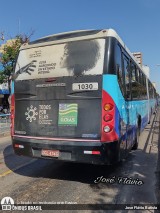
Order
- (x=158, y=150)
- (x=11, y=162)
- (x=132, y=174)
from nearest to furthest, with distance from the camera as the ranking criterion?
(x=132, y=174)
(x=11, y=162)
(x=158, y=150)

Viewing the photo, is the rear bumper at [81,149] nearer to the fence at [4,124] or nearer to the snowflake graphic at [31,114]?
the snowflake graphic at [31,114]

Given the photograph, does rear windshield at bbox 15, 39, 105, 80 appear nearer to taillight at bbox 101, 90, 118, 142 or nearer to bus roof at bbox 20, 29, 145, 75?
bus roof at bbox 20, 29, 145, 75

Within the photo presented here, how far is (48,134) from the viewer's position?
634cm

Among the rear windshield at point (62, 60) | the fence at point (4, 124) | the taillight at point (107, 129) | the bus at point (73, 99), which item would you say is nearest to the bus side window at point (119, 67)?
the bus at point (73, 99)

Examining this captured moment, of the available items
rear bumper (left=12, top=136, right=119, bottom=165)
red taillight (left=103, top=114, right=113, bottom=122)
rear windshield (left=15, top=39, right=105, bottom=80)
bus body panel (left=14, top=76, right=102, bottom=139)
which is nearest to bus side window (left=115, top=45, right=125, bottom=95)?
rear windshield (left=15, top=39, right=105, bottom=80)

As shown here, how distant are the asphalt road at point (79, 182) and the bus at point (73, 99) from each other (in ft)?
2.13

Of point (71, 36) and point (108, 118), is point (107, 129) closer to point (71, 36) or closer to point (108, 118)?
point (108, 118)

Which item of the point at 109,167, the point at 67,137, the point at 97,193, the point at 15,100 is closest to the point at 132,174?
the point at 109,167

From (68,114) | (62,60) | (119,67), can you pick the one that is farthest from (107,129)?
(62,60)

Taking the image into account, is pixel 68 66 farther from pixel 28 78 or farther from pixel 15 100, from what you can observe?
pixel 15 100

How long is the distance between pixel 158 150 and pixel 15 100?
5942mm

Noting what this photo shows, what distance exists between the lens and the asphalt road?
5.54m

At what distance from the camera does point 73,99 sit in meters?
6.08

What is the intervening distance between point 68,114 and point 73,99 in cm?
33
